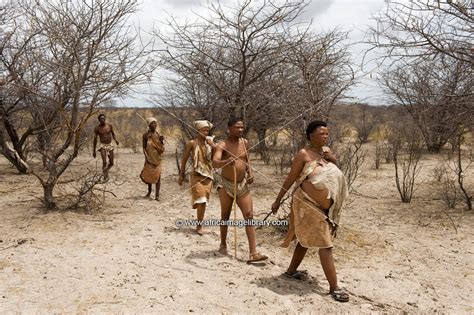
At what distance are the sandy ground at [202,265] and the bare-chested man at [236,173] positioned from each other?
16.0 inches

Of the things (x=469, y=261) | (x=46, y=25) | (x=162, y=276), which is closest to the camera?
(x=162, y=276)

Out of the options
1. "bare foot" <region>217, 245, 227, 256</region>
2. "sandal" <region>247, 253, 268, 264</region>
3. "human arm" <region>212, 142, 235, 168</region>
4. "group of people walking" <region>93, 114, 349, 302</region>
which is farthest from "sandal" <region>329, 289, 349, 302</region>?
"human arm" <region>212, 142, 235, 168</region>

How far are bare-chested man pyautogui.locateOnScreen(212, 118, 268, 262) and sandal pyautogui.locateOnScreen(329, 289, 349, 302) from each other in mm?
938

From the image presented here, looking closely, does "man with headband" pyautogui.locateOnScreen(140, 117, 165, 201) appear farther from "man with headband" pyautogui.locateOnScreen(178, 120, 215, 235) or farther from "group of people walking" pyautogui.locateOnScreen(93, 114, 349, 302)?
"group of people walking" pyautogui.locateOnScreen(93, 114, 349, 302)

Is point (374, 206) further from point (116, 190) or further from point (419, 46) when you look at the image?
point (116, 190)

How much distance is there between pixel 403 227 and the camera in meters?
6.17

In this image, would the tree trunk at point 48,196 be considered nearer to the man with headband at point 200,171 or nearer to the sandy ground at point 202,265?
the sandy ground at point 202,265

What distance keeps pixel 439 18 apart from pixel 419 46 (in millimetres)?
400

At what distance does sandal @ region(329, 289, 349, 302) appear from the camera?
3549 millimetres

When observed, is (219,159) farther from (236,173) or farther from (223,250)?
(223,250)

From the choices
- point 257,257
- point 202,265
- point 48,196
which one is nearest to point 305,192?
point 257,257

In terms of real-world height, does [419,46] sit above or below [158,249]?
above

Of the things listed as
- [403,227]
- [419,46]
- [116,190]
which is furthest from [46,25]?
[403,227]

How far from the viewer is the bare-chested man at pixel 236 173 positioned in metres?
4.40
